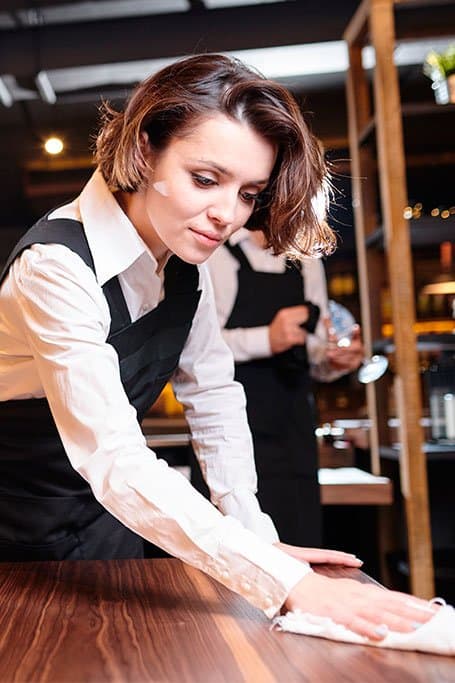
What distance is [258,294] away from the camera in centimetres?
284

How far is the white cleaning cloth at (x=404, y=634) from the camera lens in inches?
33.5

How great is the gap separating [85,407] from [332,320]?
1.85 m

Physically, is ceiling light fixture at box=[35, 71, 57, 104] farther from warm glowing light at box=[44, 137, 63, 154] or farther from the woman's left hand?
the woman's left hand

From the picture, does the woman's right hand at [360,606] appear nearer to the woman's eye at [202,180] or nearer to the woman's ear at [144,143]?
the woman's eye at [202,180]

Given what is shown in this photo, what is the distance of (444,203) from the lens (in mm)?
3936

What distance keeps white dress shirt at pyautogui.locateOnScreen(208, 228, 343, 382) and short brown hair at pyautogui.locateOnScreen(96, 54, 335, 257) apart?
116cm

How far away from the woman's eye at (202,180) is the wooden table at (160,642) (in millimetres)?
521

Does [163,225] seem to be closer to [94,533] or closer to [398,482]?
[94,533]

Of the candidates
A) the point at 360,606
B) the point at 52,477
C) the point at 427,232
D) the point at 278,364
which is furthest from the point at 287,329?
the point at 360,606

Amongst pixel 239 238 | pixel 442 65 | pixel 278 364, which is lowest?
pixel 278 364

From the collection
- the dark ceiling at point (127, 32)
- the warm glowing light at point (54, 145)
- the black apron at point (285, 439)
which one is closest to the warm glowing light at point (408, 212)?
the black apron at point (285, 439)

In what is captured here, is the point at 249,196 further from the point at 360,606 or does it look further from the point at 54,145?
the point at 54,145

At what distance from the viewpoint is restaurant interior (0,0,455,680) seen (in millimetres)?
3191

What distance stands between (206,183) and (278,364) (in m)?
1.51
